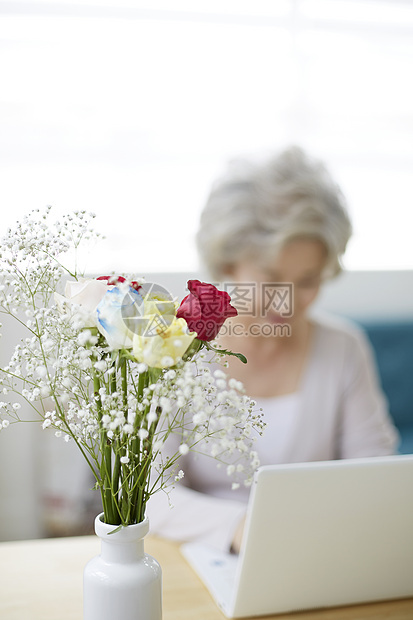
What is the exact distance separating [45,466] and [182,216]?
1.04m

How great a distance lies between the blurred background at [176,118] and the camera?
2352 millimetres

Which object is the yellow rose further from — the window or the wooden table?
the window

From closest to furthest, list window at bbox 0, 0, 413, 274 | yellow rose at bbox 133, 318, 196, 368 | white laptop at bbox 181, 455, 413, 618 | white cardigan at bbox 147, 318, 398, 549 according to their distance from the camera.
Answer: yellow rose at bbox 133, 318, 196, 368, white laptop at bbox 181, 455, 413, 618, white cardigan at bbox 147, 318, 398, 549, window at bbox 0, 0, 413, 274

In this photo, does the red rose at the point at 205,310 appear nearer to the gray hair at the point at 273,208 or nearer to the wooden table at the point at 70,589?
the wooden table at the point at 70,589

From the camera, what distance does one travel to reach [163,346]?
610mm

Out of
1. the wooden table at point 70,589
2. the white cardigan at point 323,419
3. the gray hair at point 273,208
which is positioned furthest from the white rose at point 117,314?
the gray hair at point 273,208

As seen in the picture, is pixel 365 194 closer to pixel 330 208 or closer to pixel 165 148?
pixel 165 148

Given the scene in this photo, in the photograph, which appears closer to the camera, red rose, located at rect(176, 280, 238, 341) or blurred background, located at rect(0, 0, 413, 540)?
red rose, located at rect(176, 280, 238, 341)

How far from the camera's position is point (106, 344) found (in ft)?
2.19

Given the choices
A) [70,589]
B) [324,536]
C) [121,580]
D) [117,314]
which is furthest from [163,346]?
[70,589]

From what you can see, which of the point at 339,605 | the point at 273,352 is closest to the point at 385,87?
the point at 273,352

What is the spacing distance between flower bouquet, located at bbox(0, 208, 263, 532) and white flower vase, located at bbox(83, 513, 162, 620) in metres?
0.02

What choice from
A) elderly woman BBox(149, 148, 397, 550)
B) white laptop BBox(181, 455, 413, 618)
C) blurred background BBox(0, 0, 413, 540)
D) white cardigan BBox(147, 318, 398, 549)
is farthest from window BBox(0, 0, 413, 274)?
white laptop BBox(181, 455, 413, 618)

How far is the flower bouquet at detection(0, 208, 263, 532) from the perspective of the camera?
2.02ft
